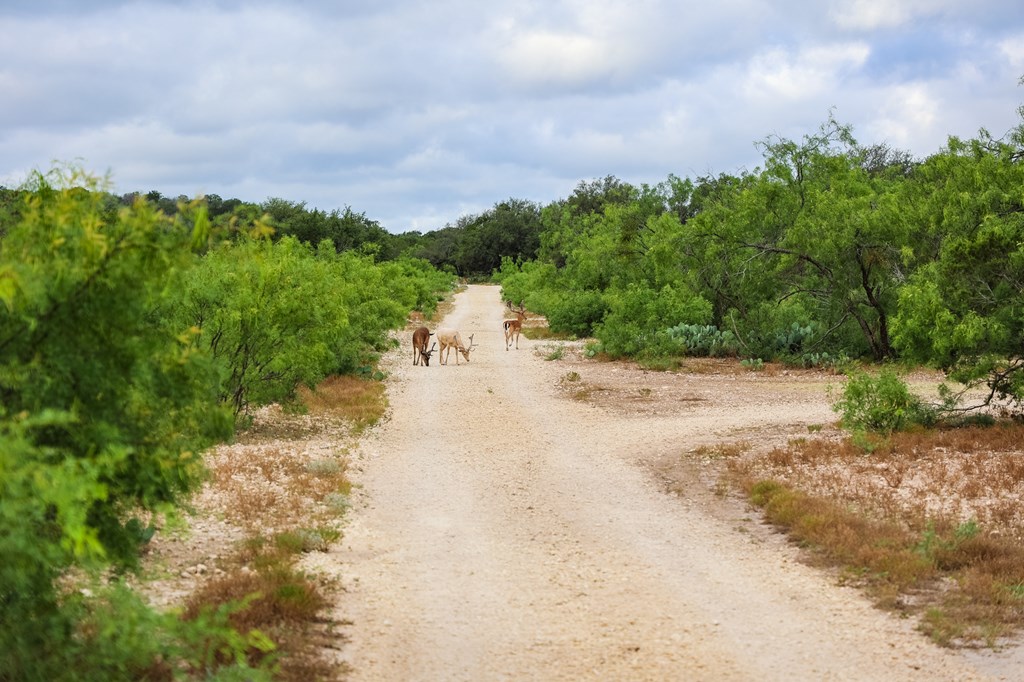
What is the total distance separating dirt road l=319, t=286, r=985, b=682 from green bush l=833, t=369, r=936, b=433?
6.09 feet

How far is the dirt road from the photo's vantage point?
720cm

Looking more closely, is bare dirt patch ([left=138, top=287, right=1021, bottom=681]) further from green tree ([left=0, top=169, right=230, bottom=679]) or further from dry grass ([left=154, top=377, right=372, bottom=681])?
green tree ([left=0, top=169, right=230, bottom=679])

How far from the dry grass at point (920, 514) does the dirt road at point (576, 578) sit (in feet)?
1.27

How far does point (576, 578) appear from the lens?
30.2 feet

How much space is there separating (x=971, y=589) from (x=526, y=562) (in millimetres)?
3933

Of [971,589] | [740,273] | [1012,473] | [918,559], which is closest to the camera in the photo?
[971,589]

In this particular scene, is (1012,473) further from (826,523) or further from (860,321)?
(860,321)

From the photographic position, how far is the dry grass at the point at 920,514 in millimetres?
8555

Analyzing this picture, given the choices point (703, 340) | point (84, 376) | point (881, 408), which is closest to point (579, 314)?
point (703, 340)

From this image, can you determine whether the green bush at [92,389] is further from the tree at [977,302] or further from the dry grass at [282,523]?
the tree at [977,302]

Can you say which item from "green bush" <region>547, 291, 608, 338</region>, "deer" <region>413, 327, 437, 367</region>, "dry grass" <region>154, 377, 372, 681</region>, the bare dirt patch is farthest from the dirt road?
"green bush" <region>547, 291, 608, 338</region>

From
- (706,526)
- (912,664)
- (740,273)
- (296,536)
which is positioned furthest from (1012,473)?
(740,273)

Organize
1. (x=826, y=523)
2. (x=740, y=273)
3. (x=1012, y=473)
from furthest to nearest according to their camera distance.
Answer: (x=740, y=273) < (x=1012, y=473) < (x=826, y=523)

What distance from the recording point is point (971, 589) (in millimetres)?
8781
